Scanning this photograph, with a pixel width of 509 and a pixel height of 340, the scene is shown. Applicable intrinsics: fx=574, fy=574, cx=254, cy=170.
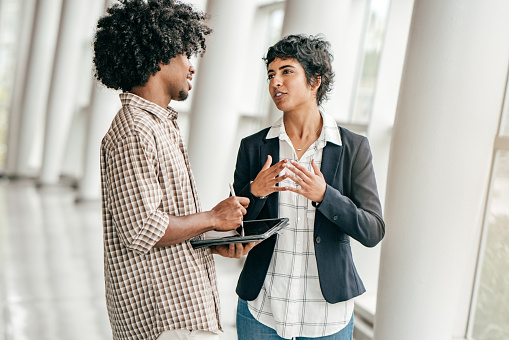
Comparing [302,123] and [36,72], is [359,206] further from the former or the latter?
[36,72]

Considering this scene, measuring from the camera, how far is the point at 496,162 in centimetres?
348

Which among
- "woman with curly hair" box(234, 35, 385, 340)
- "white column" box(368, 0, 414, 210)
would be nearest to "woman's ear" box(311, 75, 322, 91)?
"woman with curly hair" box(234, 35, 385, 340)

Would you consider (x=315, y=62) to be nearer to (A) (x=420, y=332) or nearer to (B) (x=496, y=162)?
(A) (x=420, y=332)

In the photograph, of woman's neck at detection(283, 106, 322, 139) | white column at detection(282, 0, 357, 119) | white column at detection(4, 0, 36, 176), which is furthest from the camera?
white column at detection(4, 0, 36, 176)

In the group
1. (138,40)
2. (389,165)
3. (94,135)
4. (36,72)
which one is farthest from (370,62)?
(36,72)

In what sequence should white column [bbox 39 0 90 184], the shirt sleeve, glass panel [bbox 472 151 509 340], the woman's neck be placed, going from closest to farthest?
the shirt sleeve → the woman's neck → glass panel [bbox 472 151 509 340] → white column [bbox 39 0 90 184]

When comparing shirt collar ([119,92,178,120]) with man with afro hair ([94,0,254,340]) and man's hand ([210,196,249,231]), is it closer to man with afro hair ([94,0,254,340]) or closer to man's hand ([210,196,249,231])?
man with afro hair ([94,0,254,340])

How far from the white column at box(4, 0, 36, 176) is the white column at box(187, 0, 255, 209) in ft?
26.9

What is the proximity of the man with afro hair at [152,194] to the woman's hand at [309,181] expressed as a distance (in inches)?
7.5

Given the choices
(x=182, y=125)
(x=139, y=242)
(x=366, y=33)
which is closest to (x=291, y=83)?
(x=139, y=242)

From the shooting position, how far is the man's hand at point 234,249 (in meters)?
1.90

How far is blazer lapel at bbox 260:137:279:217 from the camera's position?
6.49 feet

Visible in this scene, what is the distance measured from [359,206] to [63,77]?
1086 cm

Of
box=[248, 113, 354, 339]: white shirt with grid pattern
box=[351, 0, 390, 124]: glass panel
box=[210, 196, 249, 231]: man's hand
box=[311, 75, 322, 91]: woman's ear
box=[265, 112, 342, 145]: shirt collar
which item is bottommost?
box=[248, 113, 354, 339]: white shirt with grid pattern
